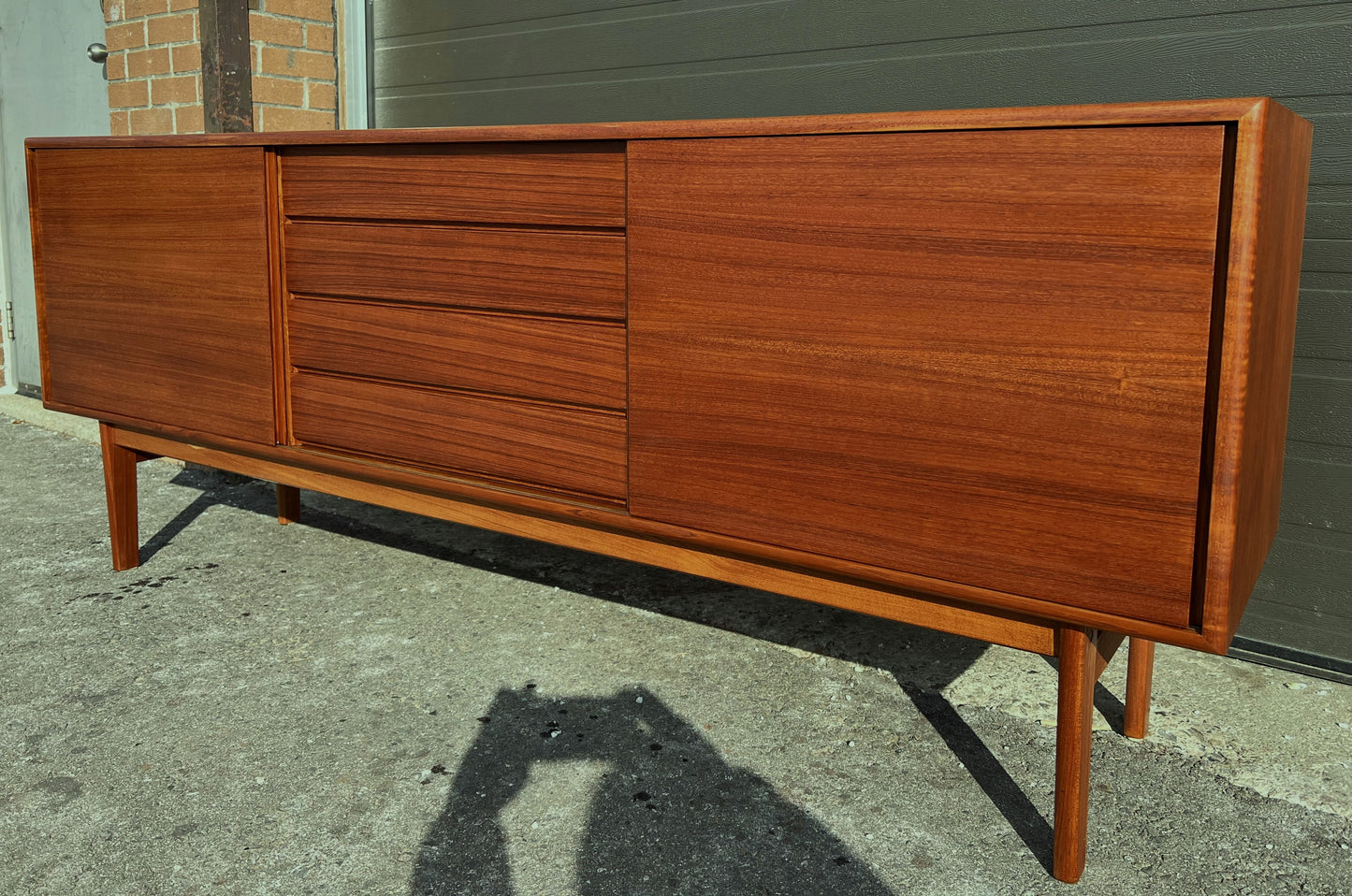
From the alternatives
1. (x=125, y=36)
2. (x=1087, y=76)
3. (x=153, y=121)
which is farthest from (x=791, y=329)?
(x=125, y=36)

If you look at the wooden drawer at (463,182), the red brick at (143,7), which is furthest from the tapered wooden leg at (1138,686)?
the red brick at (143,7)

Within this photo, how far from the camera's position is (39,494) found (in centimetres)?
396

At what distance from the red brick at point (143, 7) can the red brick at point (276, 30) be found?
1.24 ft

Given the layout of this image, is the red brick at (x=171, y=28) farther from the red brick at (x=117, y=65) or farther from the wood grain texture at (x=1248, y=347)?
the wood grain texture at (x=1248, y=347)

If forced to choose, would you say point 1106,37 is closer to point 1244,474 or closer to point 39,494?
point 1244,474

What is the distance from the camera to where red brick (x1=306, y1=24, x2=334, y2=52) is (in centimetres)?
400

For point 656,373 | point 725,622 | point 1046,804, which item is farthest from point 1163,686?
point 656,373

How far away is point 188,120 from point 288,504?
1495 mm

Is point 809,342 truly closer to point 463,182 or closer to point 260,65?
point 463,182

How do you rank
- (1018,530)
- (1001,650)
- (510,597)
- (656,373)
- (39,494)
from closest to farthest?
(1018,530), (656,373), (1001,650), (510,597), (39,494)

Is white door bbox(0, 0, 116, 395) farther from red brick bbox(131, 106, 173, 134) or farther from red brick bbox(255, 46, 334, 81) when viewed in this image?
red brick bbox(255, 46, 334, 81)

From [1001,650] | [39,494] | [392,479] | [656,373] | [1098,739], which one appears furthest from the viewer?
[39,494]

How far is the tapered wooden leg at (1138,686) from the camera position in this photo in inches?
87.9

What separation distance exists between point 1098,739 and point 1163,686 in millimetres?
379
